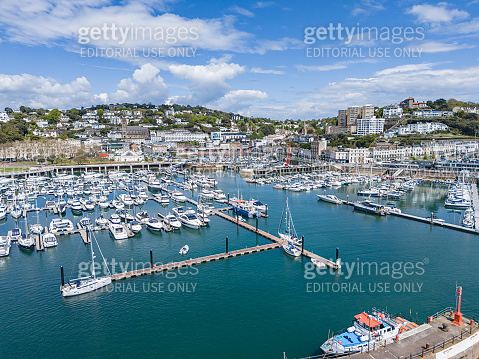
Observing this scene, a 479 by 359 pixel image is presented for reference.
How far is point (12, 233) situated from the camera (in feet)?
75.3

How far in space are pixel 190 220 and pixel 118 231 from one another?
520 centimetres

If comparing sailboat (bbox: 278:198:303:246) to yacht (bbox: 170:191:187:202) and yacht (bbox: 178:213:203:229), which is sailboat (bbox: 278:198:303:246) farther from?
yacht (bbox: 170:191:187:202)

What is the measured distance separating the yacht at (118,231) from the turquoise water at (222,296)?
65 cm

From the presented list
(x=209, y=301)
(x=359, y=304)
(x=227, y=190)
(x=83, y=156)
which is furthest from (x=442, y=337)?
(x=83, y=156)

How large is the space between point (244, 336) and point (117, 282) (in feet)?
23.9

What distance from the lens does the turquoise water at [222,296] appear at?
40.4ft

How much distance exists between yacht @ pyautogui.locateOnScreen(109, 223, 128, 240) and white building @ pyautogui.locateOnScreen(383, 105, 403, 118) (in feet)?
304

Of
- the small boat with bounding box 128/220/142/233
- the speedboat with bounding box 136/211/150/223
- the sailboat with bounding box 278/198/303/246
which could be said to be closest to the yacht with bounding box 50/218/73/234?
the small boat with bounding box 128/220/142/233

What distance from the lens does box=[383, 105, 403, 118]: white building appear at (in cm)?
9762

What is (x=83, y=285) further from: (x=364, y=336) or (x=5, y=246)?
(x=364, y=336)

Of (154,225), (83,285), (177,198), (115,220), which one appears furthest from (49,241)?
(177,198)

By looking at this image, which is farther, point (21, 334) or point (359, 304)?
point (359, 304)

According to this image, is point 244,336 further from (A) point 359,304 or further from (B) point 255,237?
(B) point 255,237

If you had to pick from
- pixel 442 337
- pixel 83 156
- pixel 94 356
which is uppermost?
pixel 83 156
